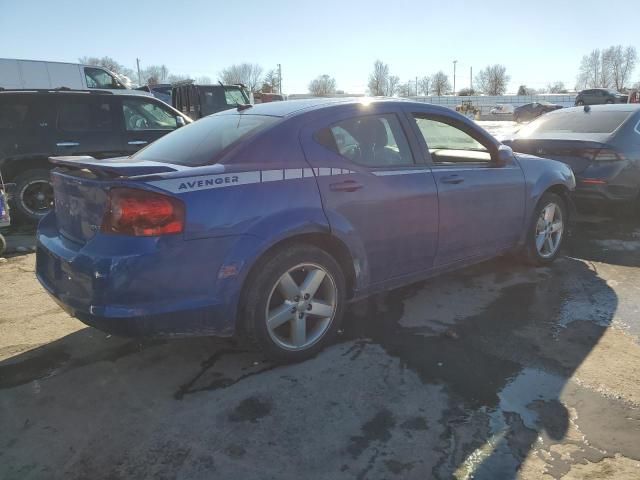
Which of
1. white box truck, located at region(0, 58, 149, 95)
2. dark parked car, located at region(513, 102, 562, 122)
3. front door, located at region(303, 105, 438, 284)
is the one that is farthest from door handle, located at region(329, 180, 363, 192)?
dark parked car, located at region(513, 102, 562, 122)

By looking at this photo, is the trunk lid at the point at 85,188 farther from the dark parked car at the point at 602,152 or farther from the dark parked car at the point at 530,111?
the dark parked car at the point at 530,111

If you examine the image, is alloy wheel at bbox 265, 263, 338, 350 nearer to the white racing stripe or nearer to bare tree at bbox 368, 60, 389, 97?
the white racing stripe

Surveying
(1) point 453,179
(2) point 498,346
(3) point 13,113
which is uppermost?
(3) point 13,113

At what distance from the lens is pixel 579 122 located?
7.14 metres

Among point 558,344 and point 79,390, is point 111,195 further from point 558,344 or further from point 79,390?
point 558,344

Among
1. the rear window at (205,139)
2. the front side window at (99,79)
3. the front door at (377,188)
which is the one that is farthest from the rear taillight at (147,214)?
the front side window at (99,79)

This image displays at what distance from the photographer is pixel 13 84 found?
1552cm

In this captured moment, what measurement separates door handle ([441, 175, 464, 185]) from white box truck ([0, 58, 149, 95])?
13854mm

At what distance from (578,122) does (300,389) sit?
614 cm

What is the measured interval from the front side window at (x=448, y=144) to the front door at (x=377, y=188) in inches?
9.5

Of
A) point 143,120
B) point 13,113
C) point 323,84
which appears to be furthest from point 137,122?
point 323,84

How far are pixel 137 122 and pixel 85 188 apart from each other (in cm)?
534

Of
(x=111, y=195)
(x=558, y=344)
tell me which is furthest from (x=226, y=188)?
(x=558, y=344)

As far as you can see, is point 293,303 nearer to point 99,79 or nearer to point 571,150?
point 571,150
